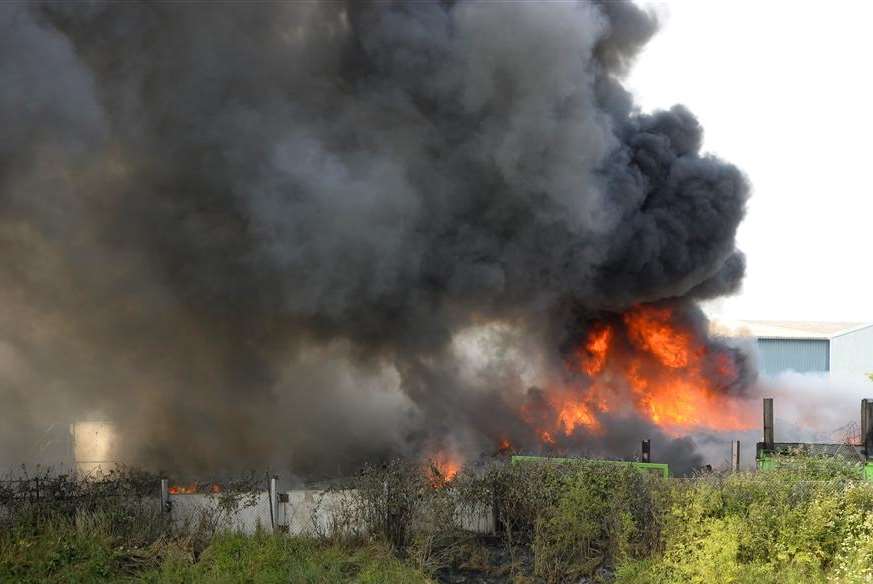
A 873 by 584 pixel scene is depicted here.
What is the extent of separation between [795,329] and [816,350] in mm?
3460

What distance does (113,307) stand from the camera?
20328 mm

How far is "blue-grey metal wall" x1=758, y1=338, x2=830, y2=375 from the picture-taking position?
4838cm

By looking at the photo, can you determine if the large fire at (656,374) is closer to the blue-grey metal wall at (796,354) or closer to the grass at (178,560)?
the grass at (178,560)

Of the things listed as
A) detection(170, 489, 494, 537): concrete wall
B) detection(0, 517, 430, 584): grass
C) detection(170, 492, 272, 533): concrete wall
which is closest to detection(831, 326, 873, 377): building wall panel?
detection(170, 489, 494, 537): concrete wall

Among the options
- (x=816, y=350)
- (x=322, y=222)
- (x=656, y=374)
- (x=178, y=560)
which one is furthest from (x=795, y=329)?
(x=178, y=560)

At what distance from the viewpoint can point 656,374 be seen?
25.2 metres

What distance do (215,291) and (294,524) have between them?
29.3ft

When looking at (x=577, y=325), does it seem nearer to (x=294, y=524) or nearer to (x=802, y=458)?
(x=802, y=458)

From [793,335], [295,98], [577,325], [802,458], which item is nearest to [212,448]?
[295,98]

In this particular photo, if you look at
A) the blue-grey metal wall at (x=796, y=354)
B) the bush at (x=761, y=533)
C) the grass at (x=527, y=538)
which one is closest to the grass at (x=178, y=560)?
the grass at (x=527, y=538)

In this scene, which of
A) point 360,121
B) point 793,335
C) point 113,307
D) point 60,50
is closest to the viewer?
point 60,50

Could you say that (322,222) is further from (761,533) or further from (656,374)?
(761,533)

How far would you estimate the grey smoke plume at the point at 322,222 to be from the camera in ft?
64.2

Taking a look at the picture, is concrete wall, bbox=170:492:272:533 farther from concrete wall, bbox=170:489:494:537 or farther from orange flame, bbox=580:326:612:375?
orange flame, bbox=580:326:612:375
